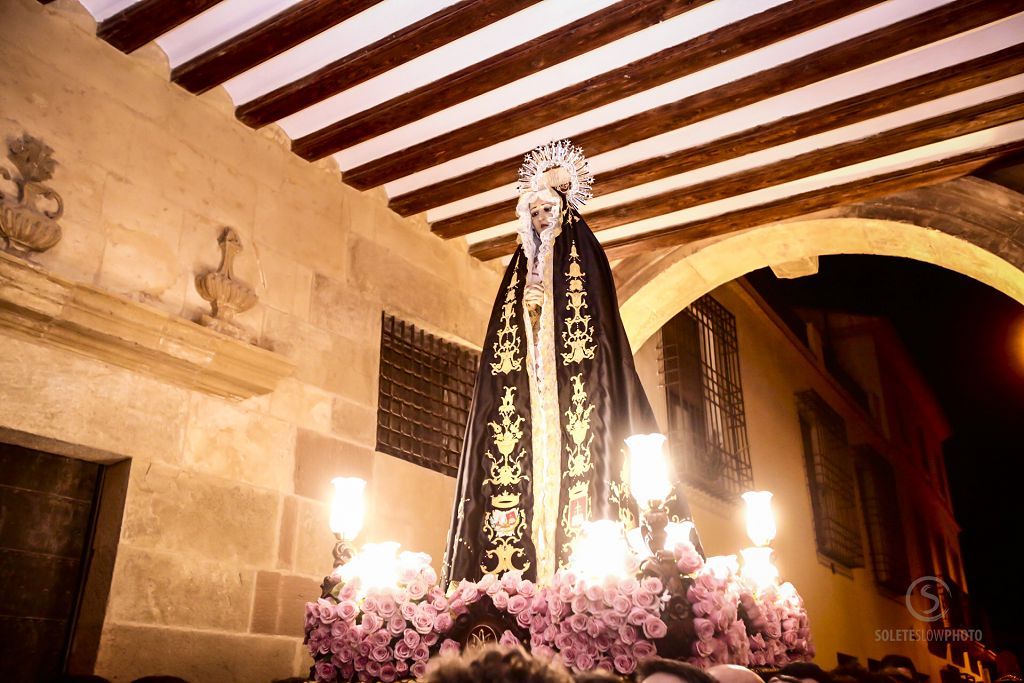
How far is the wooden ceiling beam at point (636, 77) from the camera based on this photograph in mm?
3445

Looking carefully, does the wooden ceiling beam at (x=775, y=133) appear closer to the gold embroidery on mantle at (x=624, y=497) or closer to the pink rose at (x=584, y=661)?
the gold embroidery on mantle at (x=624, y=497)

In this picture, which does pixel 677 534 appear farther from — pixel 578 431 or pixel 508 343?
pixel 508 343

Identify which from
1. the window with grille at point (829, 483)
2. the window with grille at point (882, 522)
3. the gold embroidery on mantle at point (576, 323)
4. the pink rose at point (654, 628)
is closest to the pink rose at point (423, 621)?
the pink rose at point (654, 628)

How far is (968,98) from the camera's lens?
13.3ft

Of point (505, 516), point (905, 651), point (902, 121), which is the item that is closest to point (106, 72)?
point (505, 516)

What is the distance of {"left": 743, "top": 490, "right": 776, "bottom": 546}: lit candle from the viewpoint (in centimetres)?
329

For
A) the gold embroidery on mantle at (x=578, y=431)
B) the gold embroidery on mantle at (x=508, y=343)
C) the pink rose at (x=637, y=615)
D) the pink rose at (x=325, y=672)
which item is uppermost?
the gold embroidery on mantle at (x=508, y=343)

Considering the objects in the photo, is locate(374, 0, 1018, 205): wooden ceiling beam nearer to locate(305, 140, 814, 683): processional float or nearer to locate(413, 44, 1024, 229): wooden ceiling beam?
locate(413, 44, 1024, 229): wooden ceiling beam

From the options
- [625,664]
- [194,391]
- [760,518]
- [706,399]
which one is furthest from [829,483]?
[625,664]

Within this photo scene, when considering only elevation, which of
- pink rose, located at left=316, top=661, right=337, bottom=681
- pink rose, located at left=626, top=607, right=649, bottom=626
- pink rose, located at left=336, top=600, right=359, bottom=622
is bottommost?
pink rose, located at left=316, top=661, right=337, bottom=681

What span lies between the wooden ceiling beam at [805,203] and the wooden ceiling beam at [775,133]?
0.52 meters

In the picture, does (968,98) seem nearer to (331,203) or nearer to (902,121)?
(902,121)

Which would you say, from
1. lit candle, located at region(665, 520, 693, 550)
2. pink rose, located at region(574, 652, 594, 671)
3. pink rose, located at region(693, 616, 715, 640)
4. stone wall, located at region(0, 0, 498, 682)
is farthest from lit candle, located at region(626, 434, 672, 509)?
stone wall, located at region(0, 0, 498, 682)

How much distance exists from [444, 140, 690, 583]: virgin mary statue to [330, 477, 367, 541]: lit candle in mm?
363
